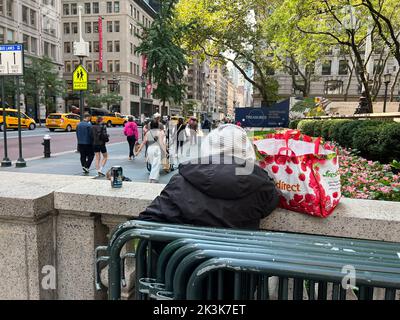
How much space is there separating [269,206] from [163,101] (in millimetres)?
8176

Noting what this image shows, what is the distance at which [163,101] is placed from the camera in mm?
9930

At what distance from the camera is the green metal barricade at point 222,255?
161cm

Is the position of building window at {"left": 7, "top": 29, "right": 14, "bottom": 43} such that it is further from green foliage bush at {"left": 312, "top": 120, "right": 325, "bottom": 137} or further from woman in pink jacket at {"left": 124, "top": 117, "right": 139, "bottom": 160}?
green foliage bush at {"left": 312, "top": 120, "right": 325, "bottom": 137}

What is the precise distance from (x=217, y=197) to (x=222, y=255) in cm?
44

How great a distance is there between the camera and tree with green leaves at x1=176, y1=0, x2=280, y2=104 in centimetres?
2344

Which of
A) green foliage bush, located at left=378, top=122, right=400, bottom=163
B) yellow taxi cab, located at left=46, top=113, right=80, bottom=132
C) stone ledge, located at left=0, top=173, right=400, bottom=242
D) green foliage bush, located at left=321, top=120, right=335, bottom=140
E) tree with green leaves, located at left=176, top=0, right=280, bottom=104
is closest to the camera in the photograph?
stone ledge, located at left=0, top=173, right=400, bottom=242

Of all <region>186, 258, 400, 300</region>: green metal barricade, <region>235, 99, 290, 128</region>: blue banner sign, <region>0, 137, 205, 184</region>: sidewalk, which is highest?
<region>235, 99, 290, 128</region>: blue banner sign

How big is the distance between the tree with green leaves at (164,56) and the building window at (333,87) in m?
50.9

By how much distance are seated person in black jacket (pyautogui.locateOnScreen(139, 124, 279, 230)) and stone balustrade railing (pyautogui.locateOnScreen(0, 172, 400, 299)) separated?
10.8 inches

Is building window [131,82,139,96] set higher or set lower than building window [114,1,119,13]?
lower

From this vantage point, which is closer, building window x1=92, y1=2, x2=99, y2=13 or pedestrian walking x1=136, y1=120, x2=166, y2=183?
pedestrian walking x1=136, y1=120, x2=166, y2=183

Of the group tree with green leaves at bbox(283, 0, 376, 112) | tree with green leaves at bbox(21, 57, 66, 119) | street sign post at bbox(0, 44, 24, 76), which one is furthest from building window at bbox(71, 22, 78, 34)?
street sign post at bbox(0, 44, 24, 76)

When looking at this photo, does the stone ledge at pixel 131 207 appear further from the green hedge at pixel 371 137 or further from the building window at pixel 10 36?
the building window at pixel 10 36
